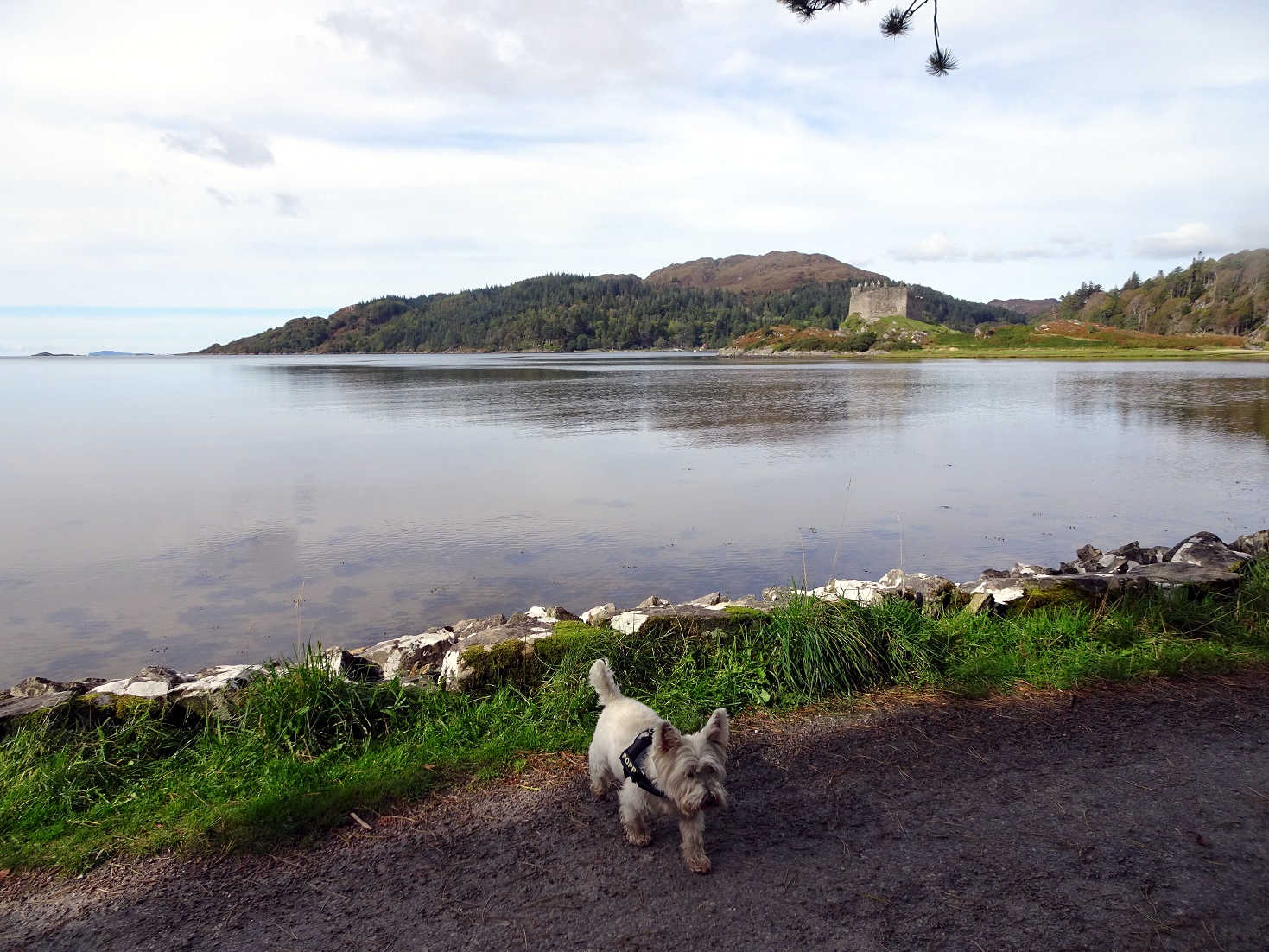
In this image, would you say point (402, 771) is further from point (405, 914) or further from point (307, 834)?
point (405, 914)

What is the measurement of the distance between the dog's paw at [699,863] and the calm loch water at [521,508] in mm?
4324

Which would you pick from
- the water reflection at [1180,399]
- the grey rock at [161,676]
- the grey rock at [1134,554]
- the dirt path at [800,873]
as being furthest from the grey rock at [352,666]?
the water reflection at [1180,399]

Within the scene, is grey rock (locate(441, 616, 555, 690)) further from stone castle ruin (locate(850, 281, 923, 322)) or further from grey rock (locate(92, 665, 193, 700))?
stone castle ruin (locate(850, 281, 923, 322))

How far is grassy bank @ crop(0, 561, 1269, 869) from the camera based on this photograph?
4500 mm

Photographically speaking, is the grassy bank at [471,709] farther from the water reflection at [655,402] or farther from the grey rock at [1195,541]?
the water reflection at [655,402]

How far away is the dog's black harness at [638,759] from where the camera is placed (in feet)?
13.3

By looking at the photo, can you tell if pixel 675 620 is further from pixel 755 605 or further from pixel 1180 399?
pixel 1180 399

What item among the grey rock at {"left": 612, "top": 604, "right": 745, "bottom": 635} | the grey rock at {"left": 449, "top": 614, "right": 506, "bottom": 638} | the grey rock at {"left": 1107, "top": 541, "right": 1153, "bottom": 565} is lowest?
the grey rock at {"left": 1107, "top": 541, "right": 1153, "bottom": 565}

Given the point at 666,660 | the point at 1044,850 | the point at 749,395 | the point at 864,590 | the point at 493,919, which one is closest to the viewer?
the point at 493,919

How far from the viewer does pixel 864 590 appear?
8180 mm

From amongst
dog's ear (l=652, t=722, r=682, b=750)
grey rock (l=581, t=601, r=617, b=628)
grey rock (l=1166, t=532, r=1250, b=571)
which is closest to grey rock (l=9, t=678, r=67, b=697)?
grey rock (l=581, t=601, r=617, b=628)

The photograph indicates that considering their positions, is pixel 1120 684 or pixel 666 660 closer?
pixel 1120 684

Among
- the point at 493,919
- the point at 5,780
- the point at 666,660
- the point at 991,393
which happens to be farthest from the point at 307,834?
the point at 991,393

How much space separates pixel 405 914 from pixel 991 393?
156 feet
